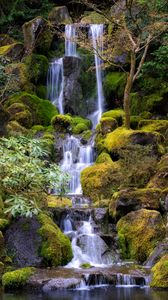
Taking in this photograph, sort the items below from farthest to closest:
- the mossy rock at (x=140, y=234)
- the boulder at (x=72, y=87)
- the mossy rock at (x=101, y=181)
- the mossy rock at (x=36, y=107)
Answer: the boulder at (x=72, y=87)
the mossy rock at (x=36, y=107)
the mossy rock at (x=101, y=181)
the mossy rock at (x=140, y=234)

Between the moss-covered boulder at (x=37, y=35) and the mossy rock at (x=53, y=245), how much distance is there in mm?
17004

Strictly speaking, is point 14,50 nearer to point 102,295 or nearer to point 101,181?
point 101,181

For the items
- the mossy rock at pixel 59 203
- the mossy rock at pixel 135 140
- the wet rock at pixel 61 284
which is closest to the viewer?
the wet rock at pixel 61 284

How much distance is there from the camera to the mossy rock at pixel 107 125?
21.3 meters

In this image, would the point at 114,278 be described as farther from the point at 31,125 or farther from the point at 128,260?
the point at 31,125

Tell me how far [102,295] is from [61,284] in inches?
45.1

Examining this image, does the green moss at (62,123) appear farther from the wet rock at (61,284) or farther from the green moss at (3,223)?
the wet rock at (61,284)

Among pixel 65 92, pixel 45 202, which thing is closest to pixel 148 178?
pixel 45 202

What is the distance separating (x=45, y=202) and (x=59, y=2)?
75.0 ft

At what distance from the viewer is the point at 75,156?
68.8ft

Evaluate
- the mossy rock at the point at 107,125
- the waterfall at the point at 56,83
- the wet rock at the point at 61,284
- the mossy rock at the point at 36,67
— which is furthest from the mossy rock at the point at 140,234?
the mossy rock at the point at 36,67

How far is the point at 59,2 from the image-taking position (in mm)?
34062

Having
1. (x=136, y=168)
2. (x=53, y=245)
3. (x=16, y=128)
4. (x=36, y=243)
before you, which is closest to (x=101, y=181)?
(x=136, y=168)

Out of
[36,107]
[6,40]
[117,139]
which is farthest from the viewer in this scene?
[6,40]
